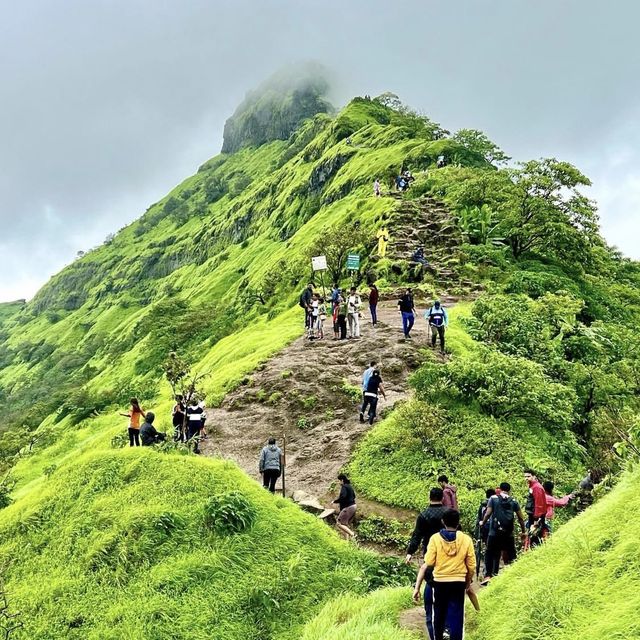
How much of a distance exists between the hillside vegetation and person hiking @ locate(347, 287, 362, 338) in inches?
82.7

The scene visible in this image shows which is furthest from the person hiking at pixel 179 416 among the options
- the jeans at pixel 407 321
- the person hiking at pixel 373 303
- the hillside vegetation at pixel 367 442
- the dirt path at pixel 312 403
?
the person hiking at pixel 373 303

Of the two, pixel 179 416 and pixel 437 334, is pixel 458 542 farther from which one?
pixel 437 334

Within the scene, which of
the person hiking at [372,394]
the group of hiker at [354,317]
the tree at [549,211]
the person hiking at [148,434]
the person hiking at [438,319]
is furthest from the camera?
the tree at [549,211]

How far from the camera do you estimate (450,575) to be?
7.21 m

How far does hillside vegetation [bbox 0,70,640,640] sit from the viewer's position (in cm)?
952

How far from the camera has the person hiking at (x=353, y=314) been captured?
82.8 feet

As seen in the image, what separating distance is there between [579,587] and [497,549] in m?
3.95

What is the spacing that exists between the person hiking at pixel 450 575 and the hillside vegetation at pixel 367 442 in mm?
401

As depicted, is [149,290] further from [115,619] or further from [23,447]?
[115,619]

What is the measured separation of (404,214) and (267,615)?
Result: 3725 cm

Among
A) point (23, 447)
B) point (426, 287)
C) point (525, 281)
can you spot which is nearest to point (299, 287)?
point (426, 287)

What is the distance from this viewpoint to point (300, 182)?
94938 millimetres

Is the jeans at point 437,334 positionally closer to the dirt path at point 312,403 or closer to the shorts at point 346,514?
the dirt path at point 312,403

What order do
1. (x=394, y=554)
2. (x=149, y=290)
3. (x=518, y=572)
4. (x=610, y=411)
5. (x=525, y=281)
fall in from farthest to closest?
(x=149, y=290)
(x=525, y=281)
(x=610, y=411)
(x=394, y=554)
(x=518, y=572)
